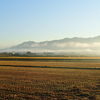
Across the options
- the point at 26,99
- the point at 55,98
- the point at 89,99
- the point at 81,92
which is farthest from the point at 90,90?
the point at 26,99

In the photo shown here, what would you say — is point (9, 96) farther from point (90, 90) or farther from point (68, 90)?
point (90, 90)

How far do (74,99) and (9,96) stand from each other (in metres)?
4.66

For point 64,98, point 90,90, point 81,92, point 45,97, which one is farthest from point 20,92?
point 90,90

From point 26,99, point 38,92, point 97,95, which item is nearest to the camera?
point 26,99

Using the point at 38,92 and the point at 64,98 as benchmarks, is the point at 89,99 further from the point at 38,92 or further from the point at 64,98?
the point at 38,92

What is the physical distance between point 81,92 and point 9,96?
561 centimetres

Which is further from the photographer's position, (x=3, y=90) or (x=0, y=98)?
(x=3, y=90)

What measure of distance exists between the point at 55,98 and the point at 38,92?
6.96ft

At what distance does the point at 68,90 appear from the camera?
1466 cm

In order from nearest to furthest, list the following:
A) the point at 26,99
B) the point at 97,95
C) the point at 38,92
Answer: the point at 26,99
the point at 97,95
the point at 38,92

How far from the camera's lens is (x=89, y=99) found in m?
12.2

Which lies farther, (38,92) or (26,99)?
(38,92)

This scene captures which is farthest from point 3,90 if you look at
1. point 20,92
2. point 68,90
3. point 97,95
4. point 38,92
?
point 97,95

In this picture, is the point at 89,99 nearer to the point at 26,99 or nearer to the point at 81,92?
the point at 81,92
